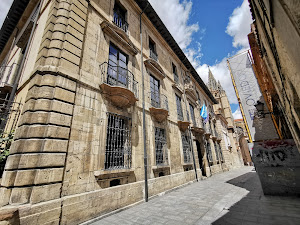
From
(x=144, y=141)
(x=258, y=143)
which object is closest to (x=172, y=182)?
(x=144, y=141)

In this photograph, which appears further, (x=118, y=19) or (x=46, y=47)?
(x=118, y=19)

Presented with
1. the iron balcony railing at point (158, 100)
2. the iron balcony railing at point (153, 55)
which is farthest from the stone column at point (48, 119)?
the iron balcony railing at point (153, 55)

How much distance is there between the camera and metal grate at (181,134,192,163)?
9649 millimetres

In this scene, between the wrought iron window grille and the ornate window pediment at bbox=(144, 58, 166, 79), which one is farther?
the ornate window pediment at bbox=(144, 58, 166, 79)

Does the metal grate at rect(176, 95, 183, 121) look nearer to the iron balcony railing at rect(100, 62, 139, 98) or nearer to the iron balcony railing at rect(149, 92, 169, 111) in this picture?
the iron balcony railing at rect(149, 92, 169, 111)

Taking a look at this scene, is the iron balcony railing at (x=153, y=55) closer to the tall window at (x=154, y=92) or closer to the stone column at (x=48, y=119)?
the tall window at (x=154, y=92)

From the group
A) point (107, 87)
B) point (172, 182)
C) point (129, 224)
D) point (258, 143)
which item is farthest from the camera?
point (172, 182)

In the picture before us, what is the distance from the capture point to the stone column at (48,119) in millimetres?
3059

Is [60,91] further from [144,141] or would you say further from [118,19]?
[118,19]

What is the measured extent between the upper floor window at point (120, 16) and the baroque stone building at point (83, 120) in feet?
0.32

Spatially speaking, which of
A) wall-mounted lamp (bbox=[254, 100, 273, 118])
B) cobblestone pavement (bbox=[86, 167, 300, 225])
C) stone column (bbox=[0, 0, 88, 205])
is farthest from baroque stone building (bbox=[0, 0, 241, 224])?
wall-mounted lamp (bbox=[254, 100, 273, 118])

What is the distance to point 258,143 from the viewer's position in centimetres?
601

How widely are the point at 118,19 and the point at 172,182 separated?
9473 mm

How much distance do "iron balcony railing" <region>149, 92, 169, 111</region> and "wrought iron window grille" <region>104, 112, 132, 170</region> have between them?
105 inches
